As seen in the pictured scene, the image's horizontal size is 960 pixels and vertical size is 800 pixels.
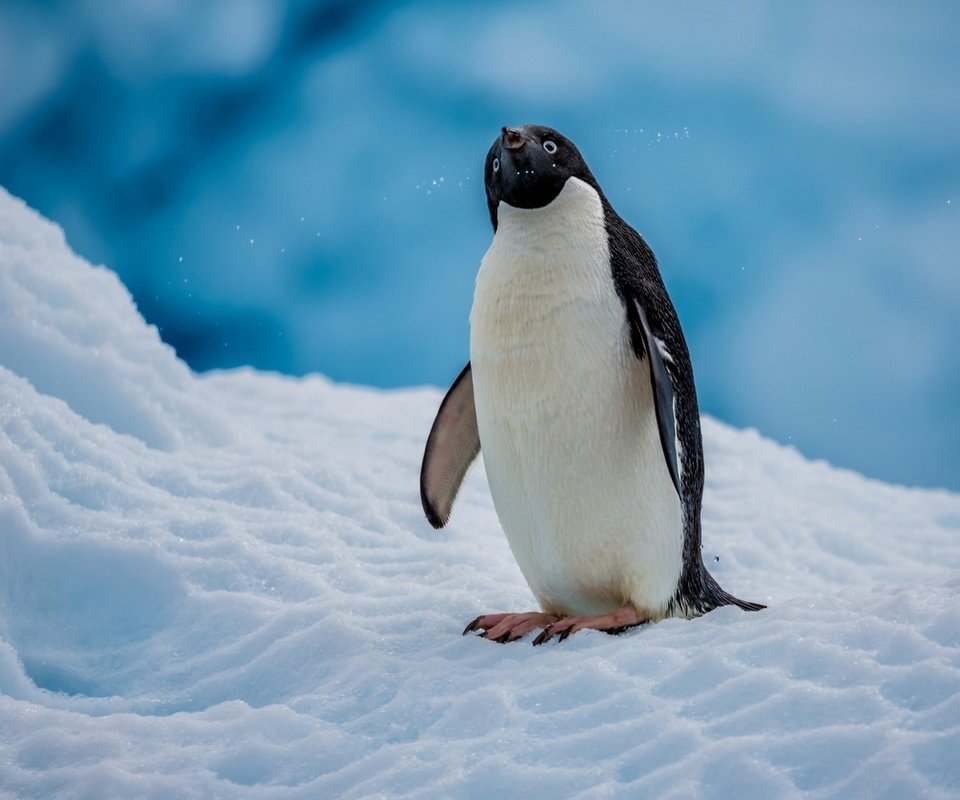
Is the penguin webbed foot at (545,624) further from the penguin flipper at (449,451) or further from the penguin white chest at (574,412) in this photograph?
the penguin flipper at (449,451)

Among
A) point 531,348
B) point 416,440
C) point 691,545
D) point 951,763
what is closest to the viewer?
point 951,763

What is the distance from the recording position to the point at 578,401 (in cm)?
242

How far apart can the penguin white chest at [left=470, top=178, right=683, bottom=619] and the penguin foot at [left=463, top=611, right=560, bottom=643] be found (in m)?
0.11

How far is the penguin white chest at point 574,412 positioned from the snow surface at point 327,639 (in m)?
0.24

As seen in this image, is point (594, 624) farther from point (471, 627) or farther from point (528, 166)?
point (528, 166)

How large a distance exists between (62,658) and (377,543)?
1.10 meters

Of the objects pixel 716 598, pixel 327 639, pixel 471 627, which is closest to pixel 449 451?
pixel 471 627

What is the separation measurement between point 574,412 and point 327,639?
2.64 ft

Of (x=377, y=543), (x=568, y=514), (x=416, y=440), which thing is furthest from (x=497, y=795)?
(x=416, y=440)

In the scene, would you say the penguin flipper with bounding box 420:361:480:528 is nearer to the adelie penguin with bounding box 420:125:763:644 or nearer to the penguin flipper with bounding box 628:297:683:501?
the adelie penguin with bounding box 420:125:763:644

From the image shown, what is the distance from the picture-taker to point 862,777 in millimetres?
1561

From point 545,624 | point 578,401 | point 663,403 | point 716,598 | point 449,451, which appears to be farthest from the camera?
point 449,451

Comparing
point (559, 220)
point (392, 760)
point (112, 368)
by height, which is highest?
point (112, 368)

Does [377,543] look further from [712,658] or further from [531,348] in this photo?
[712,658]
